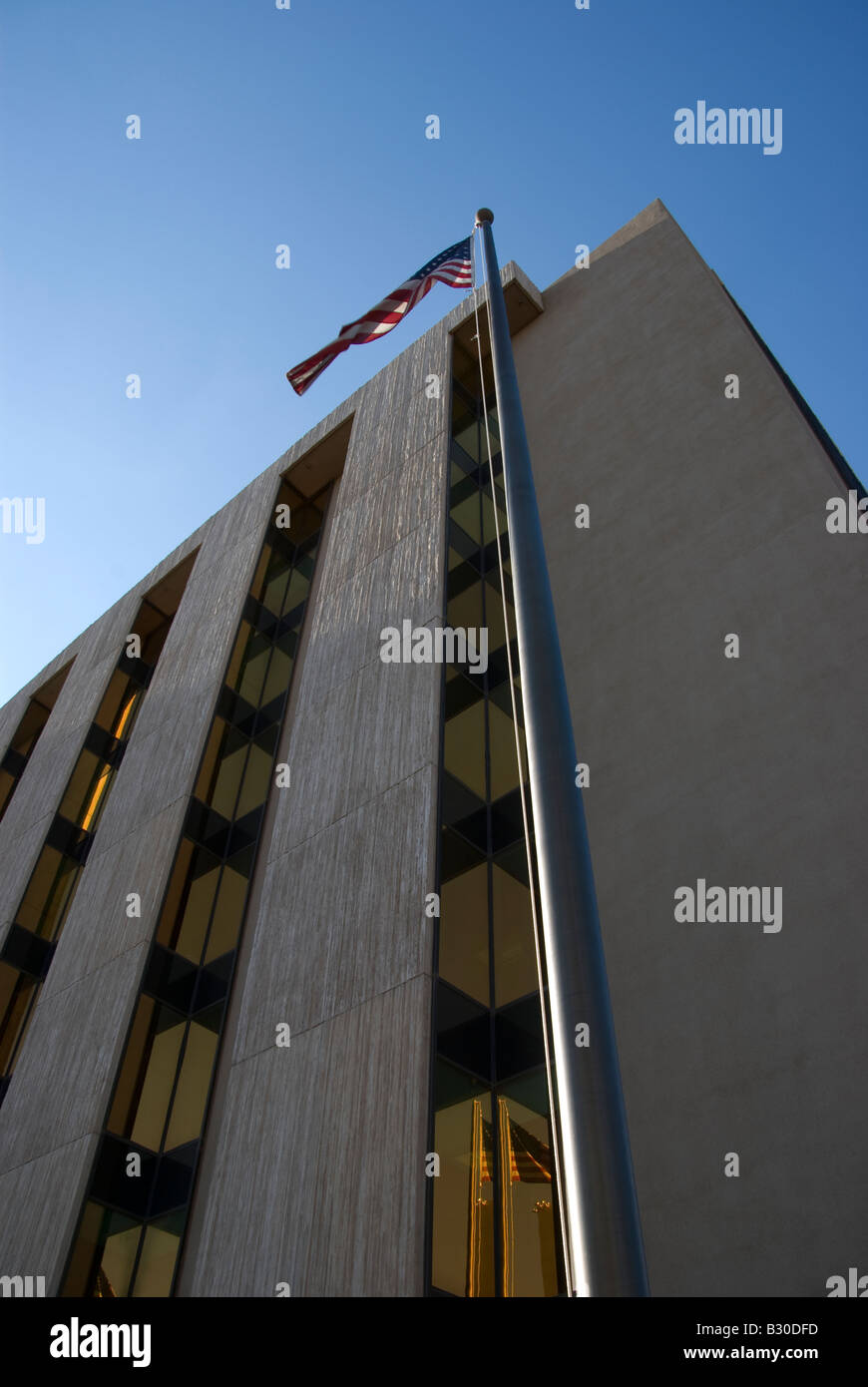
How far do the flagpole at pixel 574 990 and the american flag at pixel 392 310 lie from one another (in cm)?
806

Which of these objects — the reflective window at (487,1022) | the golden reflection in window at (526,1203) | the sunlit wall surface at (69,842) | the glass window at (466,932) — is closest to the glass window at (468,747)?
the reflective window at (487,1022)

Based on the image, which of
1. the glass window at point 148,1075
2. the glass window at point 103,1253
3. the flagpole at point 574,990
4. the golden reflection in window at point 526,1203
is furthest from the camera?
the glass window at point 148,1075

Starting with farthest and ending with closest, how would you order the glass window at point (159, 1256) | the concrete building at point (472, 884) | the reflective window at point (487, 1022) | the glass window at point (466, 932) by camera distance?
the glass window at point (159, 1256) → the glass window at point (466, 932) → the concrete building at point (472, 884) → the reflective window at point (487, 1022)

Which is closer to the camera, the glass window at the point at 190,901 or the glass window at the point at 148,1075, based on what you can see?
the glass window at the point at 148,1075

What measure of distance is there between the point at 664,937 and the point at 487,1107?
3.03 m

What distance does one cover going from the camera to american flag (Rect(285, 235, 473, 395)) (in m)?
13.7

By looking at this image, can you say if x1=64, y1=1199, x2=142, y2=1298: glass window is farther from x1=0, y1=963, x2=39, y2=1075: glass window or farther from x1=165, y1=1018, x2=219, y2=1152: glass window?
x1=0, y1=963, x2=39, y2=1075: glass window

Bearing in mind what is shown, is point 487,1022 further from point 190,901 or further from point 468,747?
point 190,901

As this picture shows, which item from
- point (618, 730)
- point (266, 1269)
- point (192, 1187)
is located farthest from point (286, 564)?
point (266, 1269)

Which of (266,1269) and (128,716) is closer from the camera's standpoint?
(266,1269)

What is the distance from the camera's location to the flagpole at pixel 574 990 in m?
3.84

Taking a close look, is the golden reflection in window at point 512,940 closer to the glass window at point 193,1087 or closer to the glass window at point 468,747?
the glass window at point 468,747
